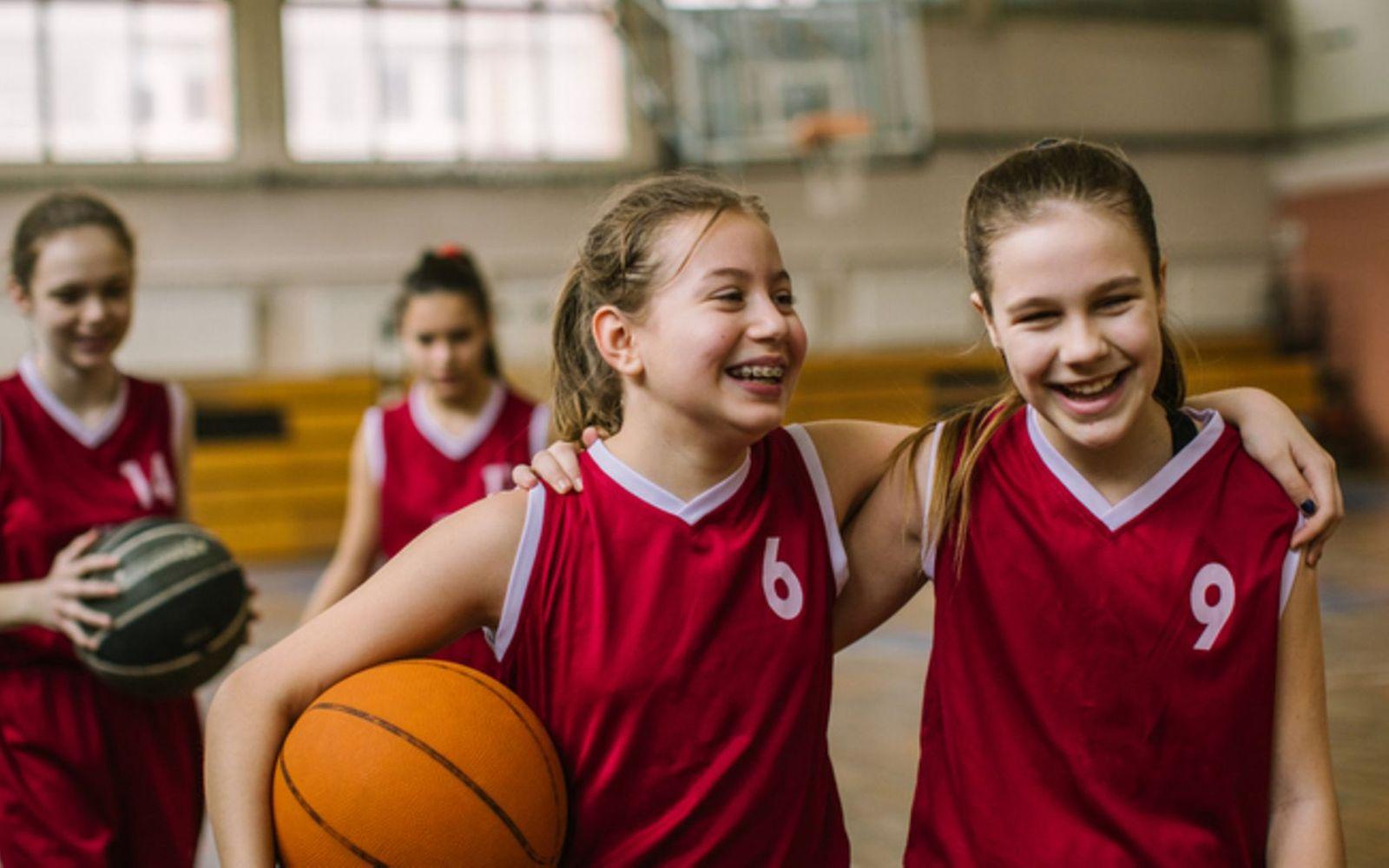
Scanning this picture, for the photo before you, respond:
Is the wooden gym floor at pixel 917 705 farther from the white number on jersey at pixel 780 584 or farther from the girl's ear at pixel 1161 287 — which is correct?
the girl's ear at pixel 1161 287

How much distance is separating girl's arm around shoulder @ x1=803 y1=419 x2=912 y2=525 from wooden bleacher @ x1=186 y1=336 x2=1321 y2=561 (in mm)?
6707

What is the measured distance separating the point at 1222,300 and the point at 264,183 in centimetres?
897

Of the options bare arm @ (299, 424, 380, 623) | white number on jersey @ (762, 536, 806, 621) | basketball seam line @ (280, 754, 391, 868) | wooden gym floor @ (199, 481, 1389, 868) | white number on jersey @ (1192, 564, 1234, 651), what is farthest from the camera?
wooden gym floor @ (199, 481, 1389, 868)

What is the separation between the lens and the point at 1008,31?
522 inches

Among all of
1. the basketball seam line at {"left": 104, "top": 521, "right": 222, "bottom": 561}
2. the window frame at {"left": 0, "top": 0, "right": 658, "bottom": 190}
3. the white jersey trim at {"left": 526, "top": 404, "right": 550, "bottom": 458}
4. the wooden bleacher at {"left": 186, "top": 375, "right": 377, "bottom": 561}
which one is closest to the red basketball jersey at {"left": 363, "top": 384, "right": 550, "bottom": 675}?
the white jersey trim at {"left": 526, "top": 404, "right": 550, "bottom": 458}

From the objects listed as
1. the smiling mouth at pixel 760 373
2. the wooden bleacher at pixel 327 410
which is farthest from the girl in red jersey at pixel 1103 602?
the wooden bleacher at pixel 327 410

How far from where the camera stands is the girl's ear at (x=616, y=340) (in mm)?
1795

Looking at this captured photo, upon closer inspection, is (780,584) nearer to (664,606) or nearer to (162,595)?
(664,606)

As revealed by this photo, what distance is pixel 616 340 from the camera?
181cm

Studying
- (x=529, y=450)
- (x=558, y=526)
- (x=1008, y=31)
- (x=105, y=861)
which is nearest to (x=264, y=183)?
(x=1008, y=31)

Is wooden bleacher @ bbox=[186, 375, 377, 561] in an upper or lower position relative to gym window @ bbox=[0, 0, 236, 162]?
lower

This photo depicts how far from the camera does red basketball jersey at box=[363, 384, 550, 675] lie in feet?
10.8

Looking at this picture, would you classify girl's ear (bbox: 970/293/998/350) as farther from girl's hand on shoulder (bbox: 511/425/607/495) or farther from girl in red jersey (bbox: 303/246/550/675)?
girl in red jersey (bbox: 303/246/550/675)

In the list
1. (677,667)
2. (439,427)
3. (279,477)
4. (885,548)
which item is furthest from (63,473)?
(279,477)
